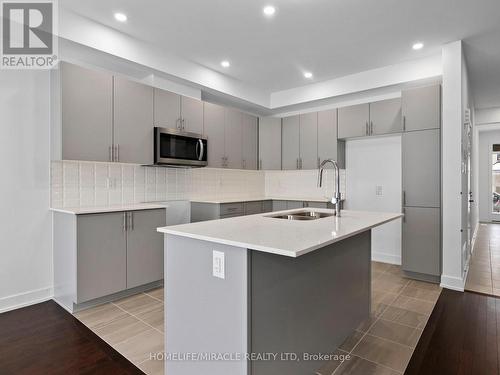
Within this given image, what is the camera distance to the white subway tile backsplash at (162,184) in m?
3.06

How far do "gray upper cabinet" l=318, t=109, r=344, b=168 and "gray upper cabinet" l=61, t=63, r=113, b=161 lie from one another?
3022 millimetres

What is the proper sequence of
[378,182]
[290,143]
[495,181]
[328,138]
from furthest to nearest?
[495,181] < [290,143] < [328,138] < [378,182]

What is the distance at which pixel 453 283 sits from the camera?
3266 millimetres

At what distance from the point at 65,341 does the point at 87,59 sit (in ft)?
8.88

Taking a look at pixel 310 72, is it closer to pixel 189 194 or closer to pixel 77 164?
pixel 189 194

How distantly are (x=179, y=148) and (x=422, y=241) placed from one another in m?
3.15

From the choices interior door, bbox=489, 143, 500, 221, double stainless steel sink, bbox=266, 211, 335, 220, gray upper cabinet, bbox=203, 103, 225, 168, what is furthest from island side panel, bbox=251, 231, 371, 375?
interior door, bbox=489, 143, 500, 221

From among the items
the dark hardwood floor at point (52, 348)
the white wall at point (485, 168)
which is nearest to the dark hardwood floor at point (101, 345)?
the dark hardwood floor at point (52, 348)

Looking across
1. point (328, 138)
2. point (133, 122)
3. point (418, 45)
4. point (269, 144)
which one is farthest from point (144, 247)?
point (418, 45)

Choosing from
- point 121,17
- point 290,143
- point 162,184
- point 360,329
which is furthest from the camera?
point 290,143

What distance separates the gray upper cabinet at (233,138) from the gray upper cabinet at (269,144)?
→ 50 centimetres

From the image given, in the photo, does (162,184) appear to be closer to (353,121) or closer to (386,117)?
(353,121)

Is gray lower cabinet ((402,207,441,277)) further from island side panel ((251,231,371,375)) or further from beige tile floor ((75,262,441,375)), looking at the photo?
island side panel ((251,231,371,375))

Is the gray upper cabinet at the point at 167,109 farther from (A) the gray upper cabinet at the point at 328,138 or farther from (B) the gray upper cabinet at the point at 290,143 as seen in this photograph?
(A) the gray upper cabinet at the point at 328,138
